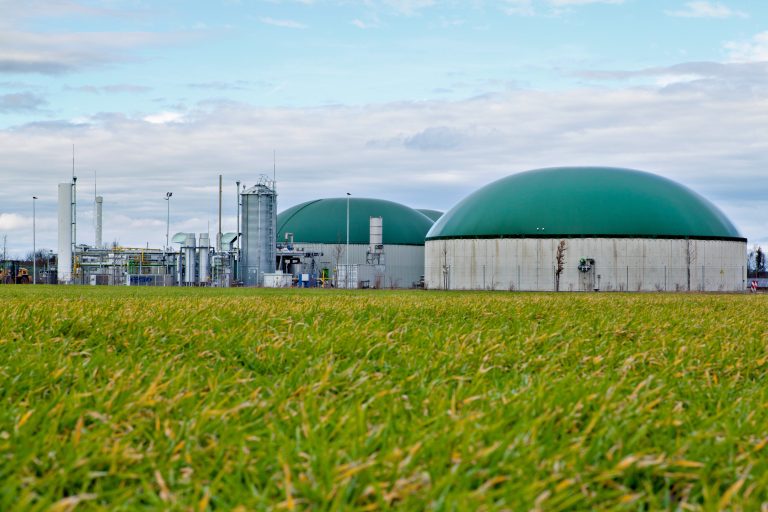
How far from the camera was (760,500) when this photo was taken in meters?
3.13

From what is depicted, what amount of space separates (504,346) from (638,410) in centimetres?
254

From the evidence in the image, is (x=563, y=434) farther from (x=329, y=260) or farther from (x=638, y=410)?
(x=329, y=260)

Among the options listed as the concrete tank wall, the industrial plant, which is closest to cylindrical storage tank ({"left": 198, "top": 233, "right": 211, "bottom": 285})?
the industrial plant

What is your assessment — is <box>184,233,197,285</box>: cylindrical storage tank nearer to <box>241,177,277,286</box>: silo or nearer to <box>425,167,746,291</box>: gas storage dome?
<box>241,177,277,286</box>: silo

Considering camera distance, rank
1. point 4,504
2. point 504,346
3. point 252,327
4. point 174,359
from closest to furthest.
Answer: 1. point 4,504
2. point 174,359
3. point 504,346
4. point 252,327

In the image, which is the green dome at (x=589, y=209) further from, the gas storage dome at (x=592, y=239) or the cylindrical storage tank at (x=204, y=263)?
the cylindrical storage tank at (x=204, y=263)

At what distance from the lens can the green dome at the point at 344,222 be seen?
80812 mm

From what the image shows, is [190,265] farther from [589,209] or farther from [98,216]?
[589,209]

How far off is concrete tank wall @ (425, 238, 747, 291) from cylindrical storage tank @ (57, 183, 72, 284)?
3327 cm

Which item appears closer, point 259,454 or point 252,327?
point 259,454

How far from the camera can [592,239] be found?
190ft

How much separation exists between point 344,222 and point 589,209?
98.1 feet

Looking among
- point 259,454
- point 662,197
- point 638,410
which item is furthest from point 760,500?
point 662,197

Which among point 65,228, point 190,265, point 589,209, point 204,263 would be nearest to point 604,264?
point 589,209
